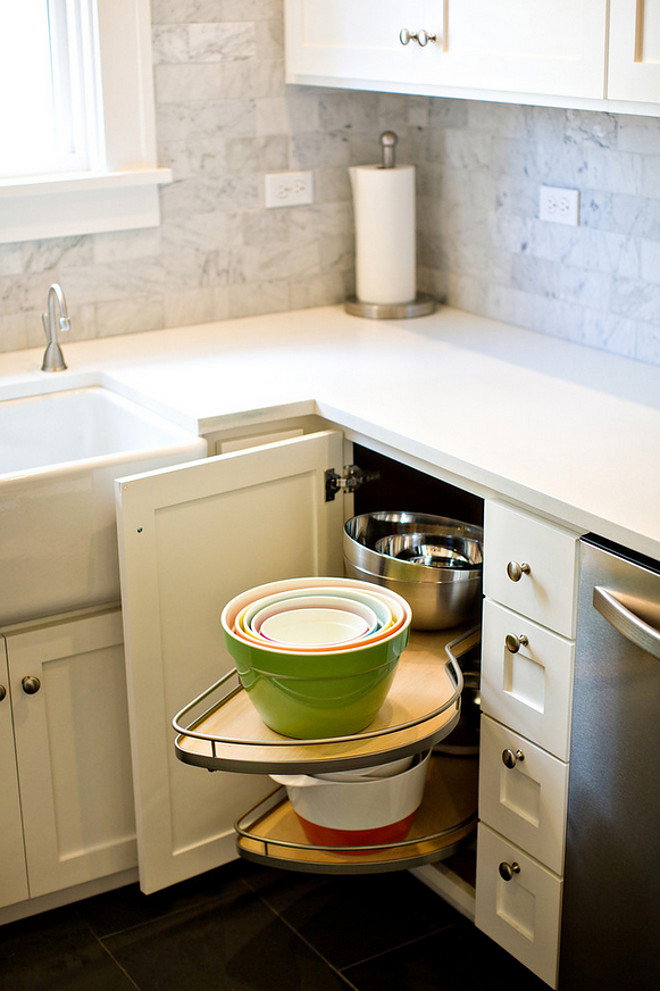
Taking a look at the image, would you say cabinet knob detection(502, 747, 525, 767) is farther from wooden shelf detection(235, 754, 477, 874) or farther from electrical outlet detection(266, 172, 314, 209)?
electrical outlet detection(266, 172, 314, 209)

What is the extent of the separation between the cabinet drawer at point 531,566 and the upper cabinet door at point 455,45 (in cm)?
64

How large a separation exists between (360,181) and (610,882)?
1.55 metres

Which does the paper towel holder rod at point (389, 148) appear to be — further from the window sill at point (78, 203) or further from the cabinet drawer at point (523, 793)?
the cabinet drawer at point (523, 793)

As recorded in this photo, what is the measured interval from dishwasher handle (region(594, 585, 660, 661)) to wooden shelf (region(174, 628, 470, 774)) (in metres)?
0.30

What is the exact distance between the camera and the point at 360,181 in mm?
2523

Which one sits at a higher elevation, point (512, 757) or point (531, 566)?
point (531, 566)

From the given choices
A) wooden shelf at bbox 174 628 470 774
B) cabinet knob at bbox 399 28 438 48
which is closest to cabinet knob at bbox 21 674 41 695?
wooden shelf at bbox 174 628 470 774

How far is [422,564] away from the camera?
6.46 feet

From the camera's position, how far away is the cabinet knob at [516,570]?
64.4 inches

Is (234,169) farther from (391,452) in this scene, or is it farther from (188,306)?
(391,452)

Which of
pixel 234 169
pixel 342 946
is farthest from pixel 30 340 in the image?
pixel 342 946

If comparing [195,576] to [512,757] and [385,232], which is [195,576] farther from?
[385,232]

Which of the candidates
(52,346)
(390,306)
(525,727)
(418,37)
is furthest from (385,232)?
(525,727)

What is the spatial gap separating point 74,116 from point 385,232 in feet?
2.25
